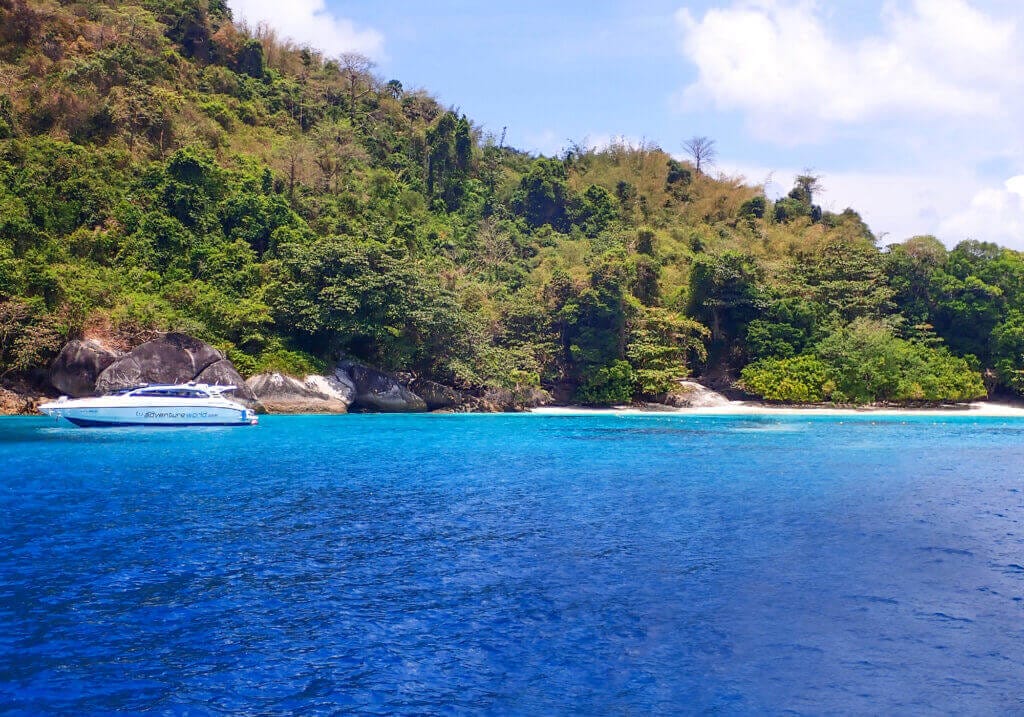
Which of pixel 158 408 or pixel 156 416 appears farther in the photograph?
pixel 156 416

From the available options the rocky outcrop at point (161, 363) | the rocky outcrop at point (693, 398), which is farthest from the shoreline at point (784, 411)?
the rocky outcrop at point (161, 363)

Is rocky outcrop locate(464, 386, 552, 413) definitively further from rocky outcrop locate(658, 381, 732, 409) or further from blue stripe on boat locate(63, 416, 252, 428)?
blue stripe on boat locate(63, 416, 252, 428)

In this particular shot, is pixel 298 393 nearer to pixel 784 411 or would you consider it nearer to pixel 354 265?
pixel 354 265

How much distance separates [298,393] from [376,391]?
4353 millimetres

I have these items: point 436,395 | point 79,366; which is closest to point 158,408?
point 79,366

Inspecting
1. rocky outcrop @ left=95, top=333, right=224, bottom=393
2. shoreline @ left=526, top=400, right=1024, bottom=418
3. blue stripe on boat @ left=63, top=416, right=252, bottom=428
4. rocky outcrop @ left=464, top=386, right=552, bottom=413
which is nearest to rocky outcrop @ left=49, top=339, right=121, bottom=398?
rocky outcrop @ left=95, top=333, right=224, bottom=393

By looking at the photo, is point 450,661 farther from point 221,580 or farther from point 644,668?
point 221,580

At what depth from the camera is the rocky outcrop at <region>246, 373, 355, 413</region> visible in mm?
36531

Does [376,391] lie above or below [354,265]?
below

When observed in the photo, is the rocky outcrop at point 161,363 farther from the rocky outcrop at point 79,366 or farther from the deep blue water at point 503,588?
the deep blue water at point 503,588

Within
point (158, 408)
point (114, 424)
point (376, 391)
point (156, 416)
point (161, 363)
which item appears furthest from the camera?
point (376, 391)

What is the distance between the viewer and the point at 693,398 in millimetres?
46094

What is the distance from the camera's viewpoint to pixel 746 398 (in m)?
46.9

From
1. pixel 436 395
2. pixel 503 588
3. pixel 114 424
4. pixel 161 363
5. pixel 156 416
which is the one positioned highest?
pixel 161 363
